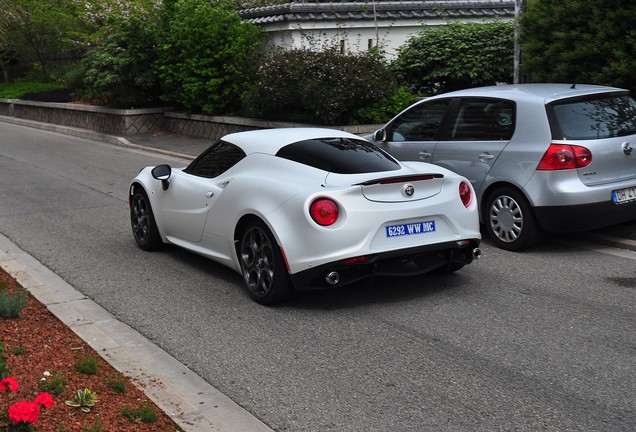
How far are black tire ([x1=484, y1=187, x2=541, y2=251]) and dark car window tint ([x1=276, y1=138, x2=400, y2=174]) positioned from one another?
5.95 feet

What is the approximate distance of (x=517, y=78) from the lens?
47.0ft

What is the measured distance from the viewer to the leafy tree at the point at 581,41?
1219 centimetres

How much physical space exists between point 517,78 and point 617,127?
5438mm

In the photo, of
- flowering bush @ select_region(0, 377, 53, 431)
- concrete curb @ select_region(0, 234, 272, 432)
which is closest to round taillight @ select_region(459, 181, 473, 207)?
concrete curb @ select_region(0, 234, 272, 432)

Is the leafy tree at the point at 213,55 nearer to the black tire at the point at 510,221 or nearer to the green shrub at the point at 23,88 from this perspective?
the black tire at the point at 510,221

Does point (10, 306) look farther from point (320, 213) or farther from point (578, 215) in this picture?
point (578, 215)

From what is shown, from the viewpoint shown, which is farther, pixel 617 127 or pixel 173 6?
pixel 173 6

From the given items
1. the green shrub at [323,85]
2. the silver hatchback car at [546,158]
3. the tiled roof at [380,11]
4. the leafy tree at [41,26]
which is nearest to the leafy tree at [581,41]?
the silver hatchback car at [546,158]

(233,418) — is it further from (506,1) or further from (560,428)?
(506,1)

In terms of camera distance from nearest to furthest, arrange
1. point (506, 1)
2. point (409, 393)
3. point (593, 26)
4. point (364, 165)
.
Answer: point (409, 393) → point (364, 165) → point (593, 26) → point (506, 1)

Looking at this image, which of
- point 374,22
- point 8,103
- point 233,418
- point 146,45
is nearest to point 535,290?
point 233,418

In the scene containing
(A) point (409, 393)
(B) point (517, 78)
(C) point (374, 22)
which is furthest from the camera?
(C) point (374, 22)

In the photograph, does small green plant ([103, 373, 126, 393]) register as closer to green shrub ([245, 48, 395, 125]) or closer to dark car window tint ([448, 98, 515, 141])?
dark car window tint ([448, 98, 515, 141])

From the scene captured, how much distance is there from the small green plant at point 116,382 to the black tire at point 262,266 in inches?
75.6
